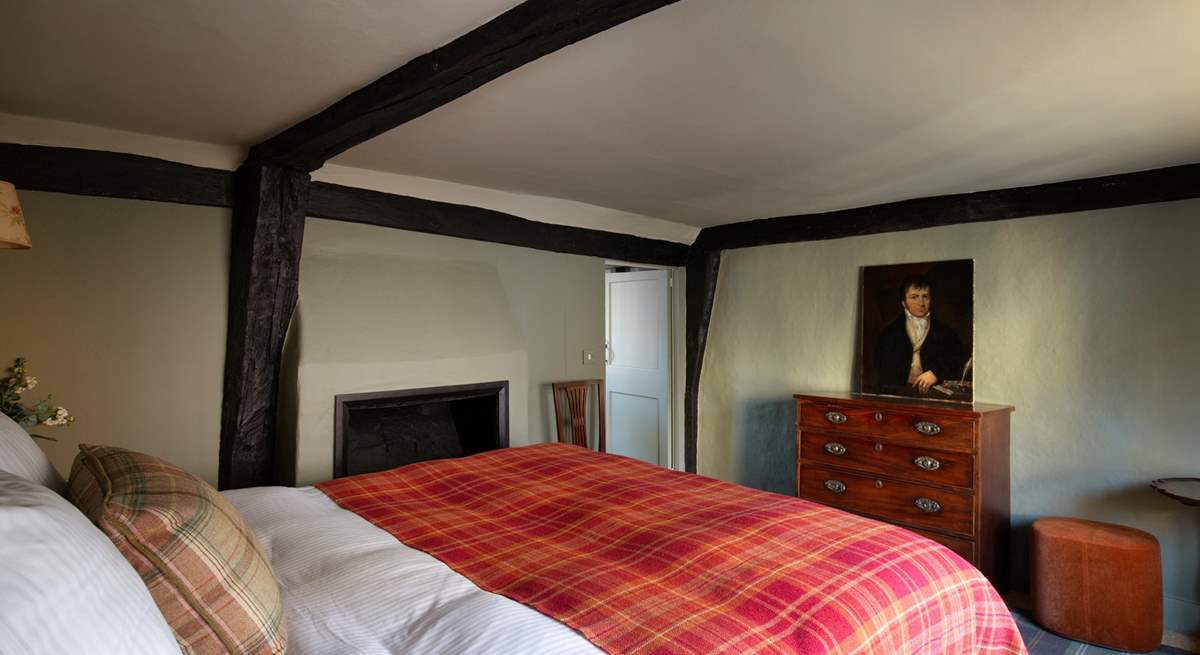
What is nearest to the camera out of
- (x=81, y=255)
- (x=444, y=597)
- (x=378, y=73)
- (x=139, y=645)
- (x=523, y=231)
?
(x=139, y=645)

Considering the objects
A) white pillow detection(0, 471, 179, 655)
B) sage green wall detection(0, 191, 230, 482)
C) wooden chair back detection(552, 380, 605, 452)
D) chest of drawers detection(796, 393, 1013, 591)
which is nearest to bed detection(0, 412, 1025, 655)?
white pillow detection(0, 471, 179, 655)

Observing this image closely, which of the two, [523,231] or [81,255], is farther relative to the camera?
[523,231]

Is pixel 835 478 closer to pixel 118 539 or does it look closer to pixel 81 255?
pixel 118 539

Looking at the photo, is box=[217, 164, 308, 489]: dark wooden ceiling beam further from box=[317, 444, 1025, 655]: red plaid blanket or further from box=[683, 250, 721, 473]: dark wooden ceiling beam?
box=[683, 250, 721, 473]: dark wooden ceiling beam

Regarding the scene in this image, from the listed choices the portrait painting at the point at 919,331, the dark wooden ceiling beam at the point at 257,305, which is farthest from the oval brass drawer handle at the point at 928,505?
the dark wooden ceiling beam at the point at 257,305

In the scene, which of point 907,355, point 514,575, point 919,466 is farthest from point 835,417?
point 514,575

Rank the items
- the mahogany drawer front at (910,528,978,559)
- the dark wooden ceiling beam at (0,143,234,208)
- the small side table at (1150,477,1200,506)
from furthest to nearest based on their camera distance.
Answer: the mahogany drawer front at (910,528,978,559) → the small side table at (1150,477,1200,506) → the dark wooden ceiling beam at (0,143,234,208)

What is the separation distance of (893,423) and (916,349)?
643 millimetres

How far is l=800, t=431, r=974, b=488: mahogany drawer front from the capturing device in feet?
10.3

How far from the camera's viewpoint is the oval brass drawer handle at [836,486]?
359 centimetres

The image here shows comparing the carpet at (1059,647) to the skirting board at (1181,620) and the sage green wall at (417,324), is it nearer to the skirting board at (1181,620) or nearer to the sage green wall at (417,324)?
Result: the skirting board at (1181,620)

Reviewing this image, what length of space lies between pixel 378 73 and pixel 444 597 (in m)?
1.52

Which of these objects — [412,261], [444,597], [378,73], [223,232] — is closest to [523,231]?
[412,261]

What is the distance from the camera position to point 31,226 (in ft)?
7.92
